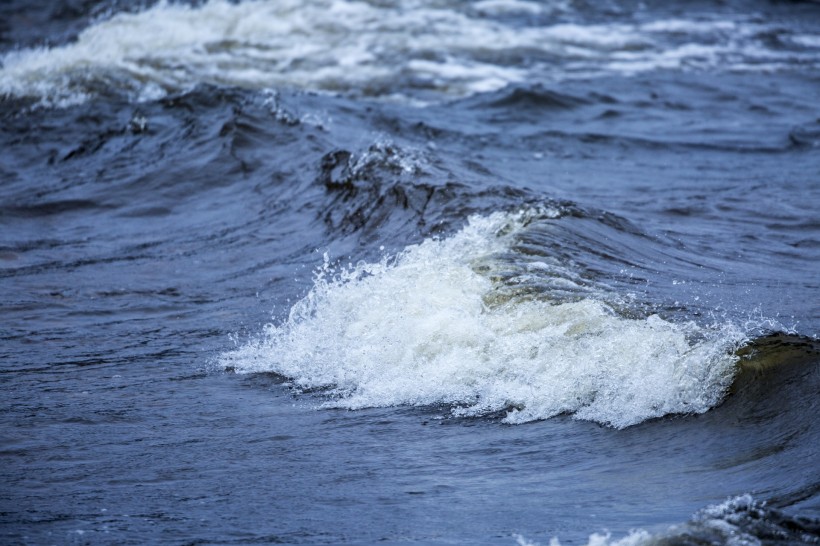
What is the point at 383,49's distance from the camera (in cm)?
1480

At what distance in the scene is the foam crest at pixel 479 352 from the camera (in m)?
4.67

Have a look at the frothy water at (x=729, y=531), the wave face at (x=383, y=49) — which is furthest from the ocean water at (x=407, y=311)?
the wave face at (x=383, y=49)

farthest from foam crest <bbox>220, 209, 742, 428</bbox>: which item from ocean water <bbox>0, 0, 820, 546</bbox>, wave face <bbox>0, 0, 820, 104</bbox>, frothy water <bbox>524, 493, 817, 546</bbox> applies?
wave face <bbox>0, 0, 820, 104</bbox>

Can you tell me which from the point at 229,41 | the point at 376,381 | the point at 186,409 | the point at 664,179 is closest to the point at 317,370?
the point at 376,381

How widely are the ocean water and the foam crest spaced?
0.02m

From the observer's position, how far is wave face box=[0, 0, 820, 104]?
12938mm

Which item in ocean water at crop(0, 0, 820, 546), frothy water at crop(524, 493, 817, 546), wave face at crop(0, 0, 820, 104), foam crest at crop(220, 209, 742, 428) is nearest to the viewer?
frothy water at crop(524, 493, 817, 546)

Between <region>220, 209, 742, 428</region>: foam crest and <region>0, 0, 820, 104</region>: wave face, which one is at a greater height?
<region>0, 0, 820, 104</region>: wave face

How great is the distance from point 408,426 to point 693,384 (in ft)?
3.96

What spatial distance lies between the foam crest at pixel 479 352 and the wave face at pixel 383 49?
6.83m

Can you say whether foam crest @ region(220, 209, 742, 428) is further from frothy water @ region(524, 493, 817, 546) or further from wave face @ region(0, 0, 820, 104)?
wave face @ region(0, 0, 820, 104)

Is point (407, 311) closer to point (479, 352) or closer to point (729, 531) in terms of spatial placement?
point (479, 352)

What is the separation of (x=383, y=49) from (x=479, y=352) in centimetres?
1025

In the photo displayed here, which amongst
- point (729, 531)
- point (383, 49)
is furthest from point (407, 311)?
point (383, 49)
